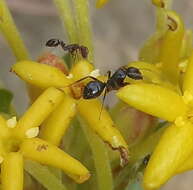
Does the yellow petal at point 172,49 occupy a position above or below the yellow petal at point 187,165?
above

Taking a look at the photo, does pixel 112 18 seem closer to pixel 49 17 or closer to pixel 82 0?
pixel 49 17

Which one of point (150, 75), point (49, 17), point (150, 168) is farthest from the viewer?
point (49, 17)

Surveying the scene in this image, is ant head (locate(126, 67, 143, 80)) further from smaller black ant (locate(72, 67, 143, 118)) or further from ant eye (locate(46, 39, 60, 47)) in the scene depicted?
ant eye (locate(46, 39, 60, 47))

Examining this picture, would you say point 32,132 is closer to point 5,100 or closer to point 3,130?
point 3,130

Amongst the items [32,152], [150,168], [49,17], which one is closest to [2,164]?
[32,152]

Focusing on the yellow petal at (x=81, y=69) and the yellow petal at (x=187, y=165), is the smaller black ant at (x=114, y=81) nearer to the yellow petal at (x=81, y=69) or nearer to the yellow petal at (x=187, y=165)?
the yellow petal at (x=81, y=69)

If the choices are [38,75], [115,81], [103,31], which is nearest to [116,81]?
[115,81]

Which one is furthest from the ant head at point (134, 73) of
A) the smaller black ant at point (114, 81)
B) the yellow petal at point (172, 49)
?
the yellow petal at point (172, 49)
